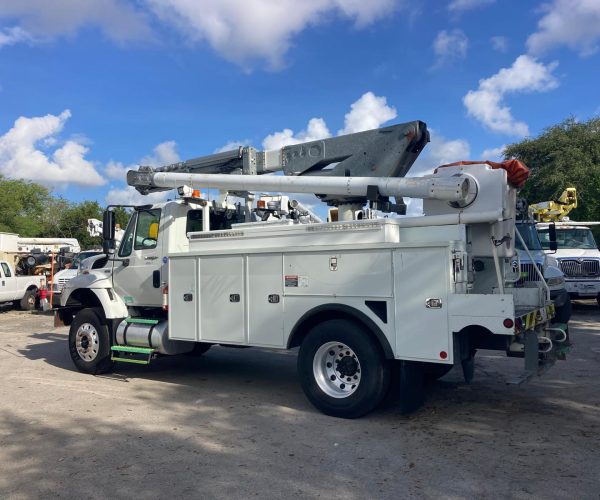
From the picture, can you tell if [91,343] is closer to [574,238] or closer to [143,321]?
[143,321]

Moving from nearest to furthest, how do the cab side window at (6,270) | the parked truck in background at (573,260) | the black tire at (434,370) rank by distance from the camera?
the black tire at (434,370)
the parked truck in background at (573,260)
the cab side window at (6,270)

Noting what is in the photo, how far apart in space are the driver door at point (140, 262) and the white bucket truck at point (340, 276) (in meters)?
0.03

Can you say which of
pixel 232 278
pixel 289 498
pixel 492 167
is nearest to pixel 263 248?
pixel 232 278

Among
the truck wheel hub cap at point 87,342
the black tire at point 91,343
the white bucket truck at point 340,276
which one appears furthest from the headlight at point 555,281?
the truck wheel hub cap at point 87,342

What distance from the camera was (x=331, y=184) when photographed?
714 cm

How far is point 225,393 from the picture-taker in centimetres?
764

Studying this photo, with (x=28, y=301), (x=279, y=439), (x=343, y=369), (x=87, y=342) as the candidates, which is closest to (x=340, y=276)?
(x=343, y=369)

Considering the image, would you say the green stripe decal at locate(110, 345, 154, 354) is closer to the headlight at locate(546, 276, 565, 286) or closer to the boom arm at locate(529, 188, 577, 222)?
the headlight at locate(546, 276, 565, 286)

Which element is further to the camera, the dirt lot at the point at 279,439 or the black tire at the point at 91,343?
the black tire at the point at 91,343

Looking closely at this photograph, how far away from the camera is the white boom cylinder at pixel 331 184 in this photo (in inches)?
244

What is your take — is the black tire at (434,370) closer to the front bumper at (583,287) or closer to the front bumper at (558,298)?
the front bumper at (558,298)

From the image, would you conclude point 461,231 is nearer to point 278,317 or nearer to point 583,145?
point 278,317

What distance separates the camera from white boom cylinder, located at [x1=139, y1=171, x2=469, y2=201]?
6.20 meters

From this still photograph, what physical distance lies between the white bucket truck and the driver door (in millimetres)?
25
